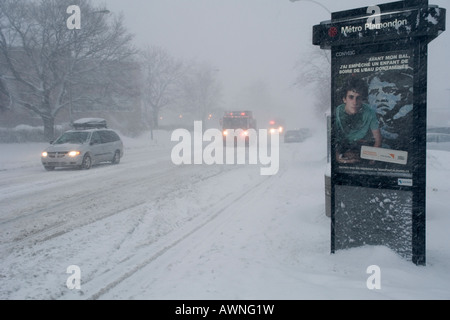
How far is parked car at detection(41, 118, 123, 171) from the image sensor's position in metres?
17.1

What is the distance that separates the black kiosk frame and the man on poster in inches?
0.5

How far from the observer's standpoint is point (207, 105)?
271 feet

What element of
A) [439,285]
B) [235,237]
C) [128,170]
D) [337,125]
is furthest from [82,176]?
[439,285]

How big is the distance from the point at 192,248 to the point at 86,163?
1257 cm

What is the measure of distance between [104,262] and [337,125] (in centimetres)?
383

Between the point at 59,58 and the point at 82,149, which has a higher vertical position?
the point at 59,58

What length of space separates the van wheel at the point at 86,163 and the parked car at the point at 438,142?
25715 mm

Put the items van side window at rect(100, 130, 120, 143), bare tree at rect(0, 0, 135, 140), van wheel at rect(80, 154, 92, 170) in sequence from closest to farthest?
1. van wheel at rect(80, 154, 92, 170)
2. van side window at rect(100, 130, 120, 143)
3. bare tree at rect(0, 0, 135, 140)

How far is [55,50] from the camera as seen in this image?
92.8 ft

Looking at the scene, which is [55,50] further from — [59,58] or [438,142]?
[438,142]

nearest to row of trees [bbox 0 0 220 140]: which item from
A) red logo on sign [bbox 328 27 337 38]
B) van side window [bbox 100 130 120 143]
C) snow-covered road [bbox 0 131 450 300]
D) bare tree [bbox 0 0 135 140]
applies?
bare tree [bbox 0 0 135 140]

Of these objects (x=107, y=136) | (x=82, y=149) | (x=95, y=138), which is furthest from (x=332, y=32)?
(x=107, y=136)

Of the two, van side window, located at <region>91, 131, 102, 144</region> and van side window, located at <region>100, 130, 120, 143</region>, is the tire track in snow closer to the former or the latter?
van side window, located at <region>91, 131, 102, 144</region>

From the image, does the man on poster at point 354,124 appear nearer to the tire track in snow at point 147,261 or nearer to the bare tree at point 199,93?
the tire track in snow at point 147,261
